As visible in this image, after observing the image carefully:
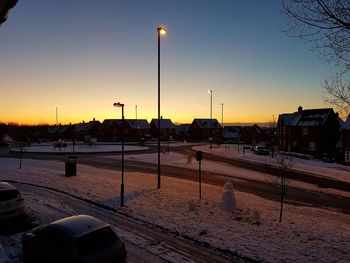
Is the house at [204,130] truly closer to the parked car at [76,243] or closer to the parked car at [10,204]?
the parked car at [10,204]

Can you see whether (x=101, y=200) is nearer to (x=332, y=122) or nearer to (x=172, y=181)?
(x=172, y=181)

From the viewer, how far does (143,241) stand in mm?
12070

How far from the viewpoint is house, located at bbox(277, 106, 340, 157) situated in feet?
190

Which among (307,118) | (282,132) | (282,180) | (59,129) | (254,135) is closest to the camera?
(282,180)

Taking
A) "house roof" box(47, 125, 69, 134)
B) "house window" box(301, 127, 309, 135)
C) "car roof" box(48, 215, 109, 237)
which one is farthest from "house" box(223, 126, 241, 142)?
"car roof" box(48, 215, 109, 237)

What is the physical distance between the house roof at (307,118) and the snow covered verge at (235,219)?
41649mm

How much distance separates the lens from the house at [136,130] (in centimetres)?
→ 11238

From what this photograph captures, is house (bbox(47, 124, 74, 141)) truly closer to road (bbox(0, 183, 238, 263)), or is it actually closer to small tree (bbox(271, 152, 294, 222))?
small tree (bbox(271, 152, 294, 222))

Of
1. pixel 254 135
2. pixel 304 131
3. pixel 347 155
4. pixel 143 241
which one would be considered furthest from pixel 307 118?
pixel 143 241

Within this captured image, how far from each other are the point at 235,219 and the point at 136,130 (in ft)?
327

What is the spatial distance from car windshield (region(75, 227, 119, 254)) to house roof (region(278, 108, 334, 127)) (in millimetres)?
55541

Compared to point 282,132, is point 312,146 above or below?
below

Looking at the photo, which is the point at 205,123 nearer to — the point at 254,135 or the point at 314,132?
the point at 254,135

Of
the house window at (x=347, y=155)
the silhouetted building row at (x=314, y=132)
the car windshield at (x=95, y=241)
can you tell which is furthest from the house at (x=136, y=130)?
the car windshield at (x=95, y=241)
